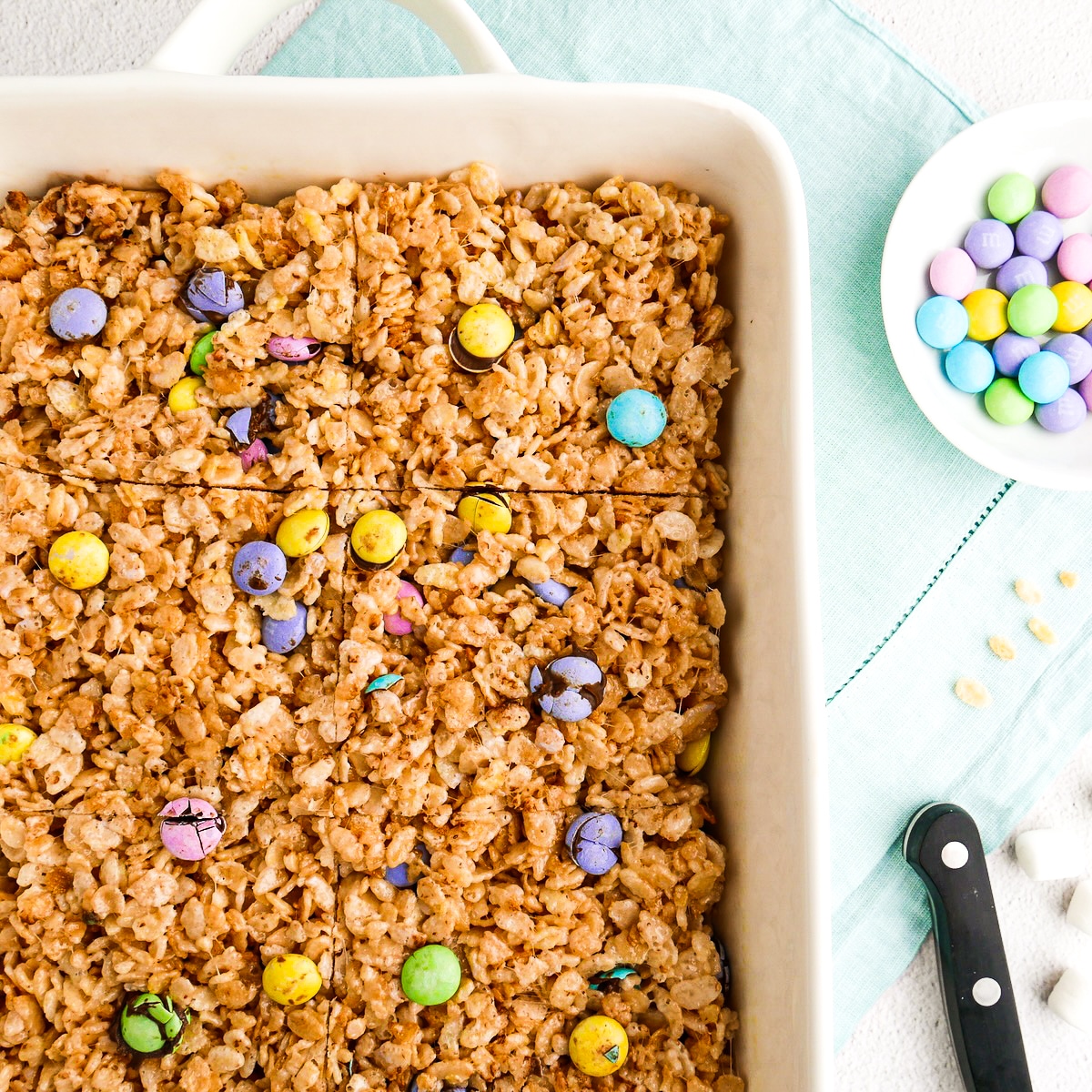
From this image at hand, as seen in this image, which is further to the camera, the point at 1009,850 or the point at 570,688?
the point at 1009,850

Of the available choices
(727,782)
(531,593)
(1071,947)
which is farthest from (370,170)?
(1071,947)

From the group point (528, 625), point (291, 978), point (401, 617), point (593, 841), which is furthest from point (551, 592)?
point (291, 978)

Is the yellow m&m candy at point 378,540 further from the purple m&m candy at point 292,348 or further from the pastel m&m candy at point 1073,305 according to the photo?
the pastel m&m candy at point 1073,305

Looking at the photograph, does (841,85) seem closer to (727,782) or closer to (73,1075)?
(727,782)

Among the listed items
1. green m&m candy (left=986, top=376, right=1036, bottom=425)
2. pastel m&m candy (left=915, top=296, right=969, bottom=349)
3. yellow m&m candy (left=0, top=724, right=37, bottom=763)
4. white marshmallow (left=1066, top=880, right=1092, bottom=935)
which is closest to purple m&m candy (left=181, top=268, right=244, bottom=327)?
yellow m&m candy (left=0, top=724, right=37, bottom=763)

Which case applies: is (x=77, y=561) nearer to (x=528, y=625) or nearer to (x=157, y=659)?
(x=157, y=659)
